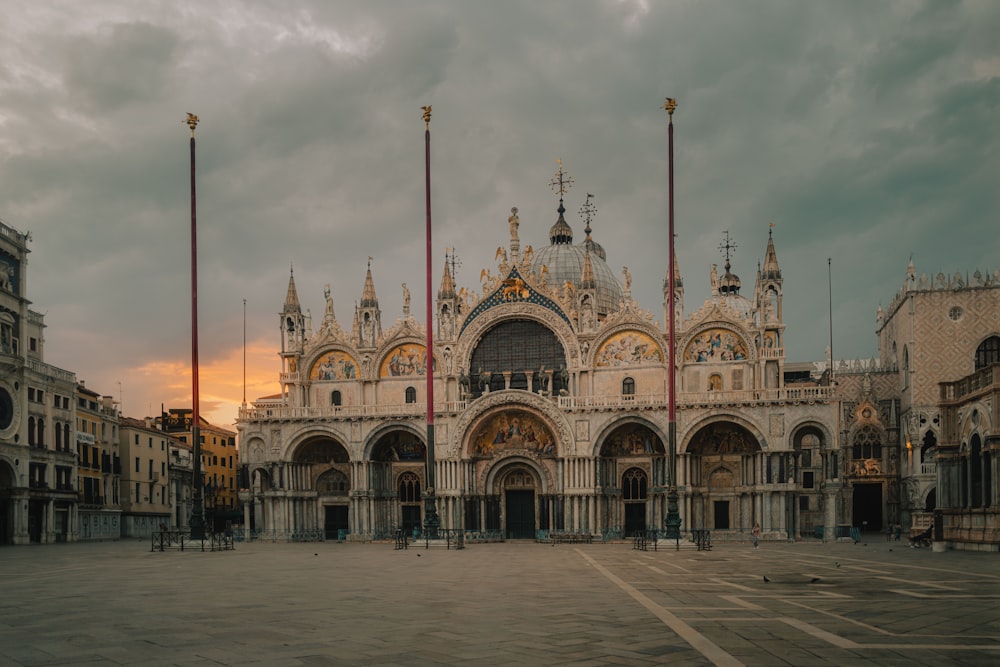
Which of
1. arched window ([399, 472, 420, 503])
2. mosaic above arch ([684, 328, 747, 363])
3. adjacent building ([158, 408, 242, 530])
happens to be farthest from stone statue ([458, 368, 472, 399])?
adjacent building ([158, 408, 242, 530])

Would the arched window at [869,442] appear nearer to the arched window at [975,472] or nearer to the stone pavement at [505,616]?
the arched window at [975,472]

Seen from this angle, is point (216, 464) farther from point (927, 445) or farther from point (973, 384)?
point (973, 384)

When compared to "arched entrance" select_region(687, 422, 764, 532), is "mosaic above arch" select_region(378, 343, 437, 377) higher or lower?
higher

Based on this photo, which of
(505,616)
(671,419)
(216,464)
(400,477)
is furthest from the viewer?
(216,464)

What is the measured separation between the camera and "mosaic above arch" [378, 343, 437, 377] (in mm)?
64750

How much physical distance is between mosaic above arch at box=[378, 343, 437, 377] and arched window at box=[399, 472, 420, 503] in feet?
22.8

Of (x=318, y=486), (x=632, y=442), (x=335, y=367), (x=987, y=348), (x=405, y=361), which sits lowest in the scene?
(x=318, y=486)

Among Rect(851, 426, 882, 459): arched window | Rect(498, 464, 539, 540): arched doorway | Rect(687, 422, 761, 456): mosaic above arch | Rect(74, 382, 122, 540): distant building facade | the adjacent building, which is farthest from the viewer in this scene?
the adjacent building

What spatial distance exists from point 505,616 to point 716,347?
150 feet

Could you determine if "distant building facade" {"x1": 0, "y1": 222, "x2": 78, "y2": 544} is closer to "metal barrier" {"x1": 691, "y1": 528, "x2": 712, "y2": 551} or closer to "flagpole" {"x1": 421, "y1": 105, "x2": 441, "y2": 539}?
"flagpole" {"x1": 421, "y1": 105, "x2": 441, "y2": 539}

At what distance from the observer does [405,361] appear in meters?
65.0

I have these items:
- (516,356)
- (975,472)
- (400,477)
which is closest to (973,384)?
(975,472)

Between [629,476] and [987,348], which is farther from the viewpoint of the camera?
[987,348]

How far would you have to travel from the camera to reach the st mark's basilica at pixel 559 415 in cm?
5747
